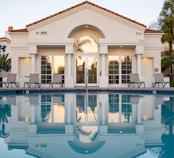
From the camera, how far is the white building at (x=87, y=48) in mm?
20016

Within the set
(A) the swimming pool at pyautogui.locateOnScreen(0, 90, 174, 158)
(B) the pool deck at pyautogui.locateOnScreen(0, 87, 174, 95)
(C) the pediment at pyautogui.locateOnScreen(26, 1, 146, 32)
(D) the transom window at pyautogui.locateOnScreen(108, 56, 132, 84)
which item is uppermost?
(C) the pediment at pyautogui.locateOnScreen(26, 1, 146, 32)

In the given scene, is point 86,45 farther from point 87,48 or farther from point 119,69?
point 119,69

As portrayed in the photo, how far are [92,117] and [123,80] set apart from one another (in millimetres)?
13731

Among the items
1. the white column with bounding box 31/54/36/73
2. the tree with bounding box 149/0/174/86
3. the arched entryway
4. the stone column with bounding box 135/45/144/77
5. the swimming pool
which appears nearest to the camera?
the swimming pool

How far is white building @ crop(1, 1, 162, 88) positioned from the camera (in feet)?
65.7

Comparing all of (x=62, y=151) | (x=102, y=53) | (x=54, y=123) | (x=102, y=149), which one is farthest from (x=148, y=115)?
(x=102, y=53)

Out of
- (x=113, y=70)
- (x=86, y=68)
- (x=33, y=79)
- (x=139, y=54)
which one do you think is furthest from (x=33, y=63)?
(x=139, y=54)

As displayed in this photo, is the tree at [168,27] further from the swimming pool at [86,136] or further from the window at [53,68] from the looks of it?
the swimming pool at [86,136]

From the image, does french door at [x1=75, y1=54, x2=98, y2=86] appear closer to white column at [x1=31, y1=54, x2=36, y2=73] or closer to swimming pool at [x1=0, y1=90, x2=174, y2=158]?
white column at [x1=31, y1=54, x2=36, y2=73]

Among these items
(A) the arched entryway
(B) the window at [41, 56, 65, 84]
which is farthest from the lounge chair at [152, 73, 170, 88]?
(B) the window at [41, 56, 65, 84]

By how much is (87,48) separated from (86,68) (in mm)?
1831

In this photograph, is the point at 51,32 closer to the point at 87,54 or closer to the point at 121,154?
the point at 87,54

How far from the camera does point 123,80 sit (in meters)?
21.4

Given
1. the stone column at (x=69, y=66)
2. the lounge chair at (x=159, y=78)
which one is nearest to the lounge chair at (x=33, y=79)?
the stone column at (x=69, y=66)
